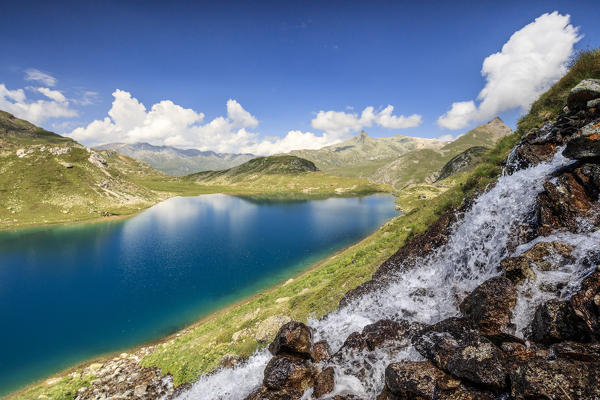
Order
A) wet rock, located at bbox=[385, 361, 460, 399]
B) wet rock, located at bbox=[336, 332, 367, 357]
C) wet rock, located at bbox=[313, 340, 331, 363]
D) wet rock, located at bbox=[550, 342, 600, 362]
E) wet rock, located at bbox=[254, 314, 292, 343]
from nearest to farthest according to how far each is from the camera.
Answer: wet rock, located at bbox=[550, 342, 600, 362]
wet rock, located at bbox=[385, 361, 460, 399]
wet rock, located at bbox=[336, 332, 367, 357]
wet rock, located at bbox=[313, 340, 331, 363]
wet rock, located at bbox=[254, 314, 292, 343]

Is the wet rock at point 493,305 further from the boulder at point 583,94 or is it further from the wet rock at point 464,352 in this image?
the boulder at point 583,94

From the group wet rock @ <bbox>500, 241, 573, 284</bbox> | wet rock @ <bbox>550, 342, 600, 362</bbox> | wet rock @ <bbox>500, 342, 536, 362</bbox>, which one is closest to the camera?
wet rock @ <bbox>550, 342, 600, 362</bbox>

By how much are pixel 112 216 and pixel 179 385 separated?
361 feet

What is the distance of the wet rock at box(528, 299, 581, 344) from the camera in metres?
6.71

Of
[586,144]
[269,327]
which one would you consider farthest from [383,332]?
[586,144]

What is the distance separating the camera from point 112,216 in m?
100

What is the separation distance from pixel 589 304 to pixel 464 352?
3.67m

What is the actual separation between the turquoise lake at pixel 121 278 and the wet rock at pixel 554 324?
3390 cm

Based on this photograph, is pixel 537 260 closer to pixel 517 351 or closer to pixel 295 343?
pixel 517 351

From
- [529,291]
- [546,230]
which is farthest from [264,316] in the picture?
[546,230]

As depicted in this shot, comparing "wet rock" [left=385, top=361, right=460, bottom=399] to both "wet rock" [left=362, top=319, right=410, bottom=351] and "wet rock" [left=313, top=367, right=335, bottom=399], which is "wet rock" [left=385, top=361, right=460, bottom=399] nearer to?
"wet rock" [left=362, top=319, right=410, bottom=351]

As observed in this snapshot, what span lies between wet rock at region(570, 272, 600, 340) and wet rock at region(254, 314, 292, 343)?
1650 centimetres

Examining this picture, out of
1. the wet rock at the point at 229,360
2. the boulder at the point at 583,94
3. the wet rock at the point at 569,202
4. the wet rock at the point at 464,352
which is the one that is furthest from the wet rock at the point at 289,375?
the boulder at the point at 583,94

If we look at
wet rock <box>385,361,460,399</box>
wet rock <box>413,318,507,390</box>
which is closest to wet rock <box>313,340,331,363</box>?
wet rock <box>385,361,460,399</box>
